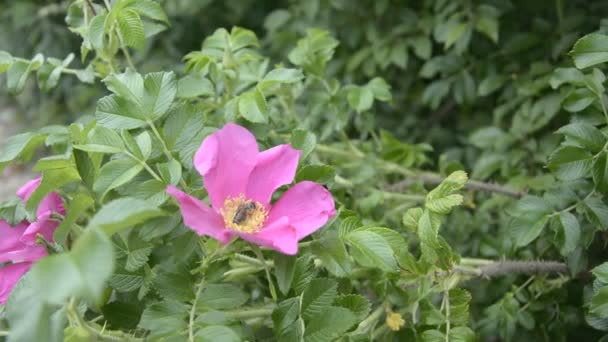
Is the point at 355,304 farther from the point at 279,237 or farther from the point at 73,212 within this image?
the point at 73,212

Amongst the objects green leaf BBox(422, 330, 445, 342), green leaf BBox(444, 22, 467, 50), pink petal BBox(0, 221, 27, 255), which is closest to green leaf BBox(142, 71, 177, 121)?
pink petal BBox(0, 221, 27, 255)

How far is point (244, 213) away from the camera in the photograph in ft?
2.64

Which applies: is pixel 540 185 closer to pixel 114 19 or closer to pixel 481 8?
pixel 481 8

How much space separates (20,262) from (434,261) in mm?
494

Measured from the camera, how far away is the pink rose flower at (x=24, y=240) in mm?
827

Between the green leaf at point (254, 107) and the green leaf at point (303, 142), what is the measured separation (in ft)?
0.18

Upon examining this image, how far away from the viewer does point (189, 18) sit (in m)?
2.29

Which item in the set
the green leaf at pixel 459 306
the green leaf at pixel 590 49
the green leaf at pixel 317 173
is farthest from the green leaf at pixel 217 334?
the green leaf at pixel 590 49

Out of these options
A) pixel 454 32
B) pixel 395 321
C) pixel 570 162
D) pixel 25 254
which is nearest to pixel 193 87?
pixel 25 254

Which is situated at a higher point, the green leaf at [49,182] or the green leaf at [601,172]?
the green leaf at [49,182]

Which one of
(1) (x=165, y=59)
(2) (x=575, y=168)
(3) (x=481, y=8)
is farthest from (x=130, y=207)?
(1) (x=165, y=59)

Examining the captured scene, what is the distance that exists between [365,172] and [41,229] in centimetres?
63

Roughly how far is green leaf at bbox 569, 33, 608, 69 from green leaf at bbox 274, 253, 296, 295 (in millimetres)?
462

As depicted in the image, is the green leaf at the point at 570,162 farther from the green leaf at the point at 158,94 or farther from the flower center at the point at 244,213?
the green leaf at the point at 158,94
